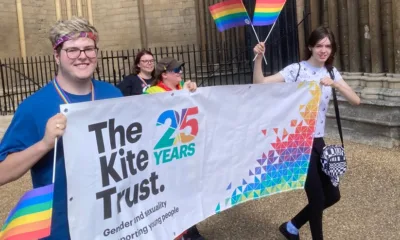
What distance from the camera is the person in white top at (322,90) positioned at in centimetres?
383

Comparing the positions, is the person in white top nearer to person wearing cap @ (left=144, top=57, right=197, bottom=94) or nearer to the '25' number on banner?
person wearing cap @ (left=144, top=57, right=197, bottom=94)

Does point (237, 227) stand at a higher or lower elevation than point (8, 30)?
lower

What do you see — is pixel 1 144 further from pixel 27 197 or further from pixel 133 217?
pixel 133 217

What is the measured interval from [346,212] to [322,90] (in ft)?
5.61

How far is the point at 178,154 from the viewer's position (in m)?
3.12

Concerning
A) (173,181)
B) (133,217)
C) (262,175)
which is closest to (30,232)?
(133,217)

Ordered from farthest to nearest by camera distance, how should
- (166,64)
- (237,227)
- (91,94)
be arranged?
1. (237,227)
2. (166,64)
3. (91,94)

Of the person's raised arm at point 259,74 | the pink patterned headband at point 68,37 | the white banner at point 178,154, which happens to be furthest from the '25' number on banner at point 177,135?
the person's raised arm at point 259,74

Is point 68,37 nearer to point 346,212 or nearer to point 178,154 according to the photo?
point 178,154

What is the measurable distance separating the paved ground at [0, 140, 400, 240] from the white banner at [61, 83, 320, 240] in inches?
39.0

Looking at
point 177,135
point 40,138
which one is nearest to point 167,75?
point 177,135

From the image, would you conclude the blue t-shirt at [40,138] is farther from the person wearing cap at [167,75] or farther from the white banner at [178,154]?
the person wearing cap at [167,75]

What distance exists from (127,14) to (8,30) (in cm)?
396

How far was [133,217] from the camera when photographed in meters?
2.68
